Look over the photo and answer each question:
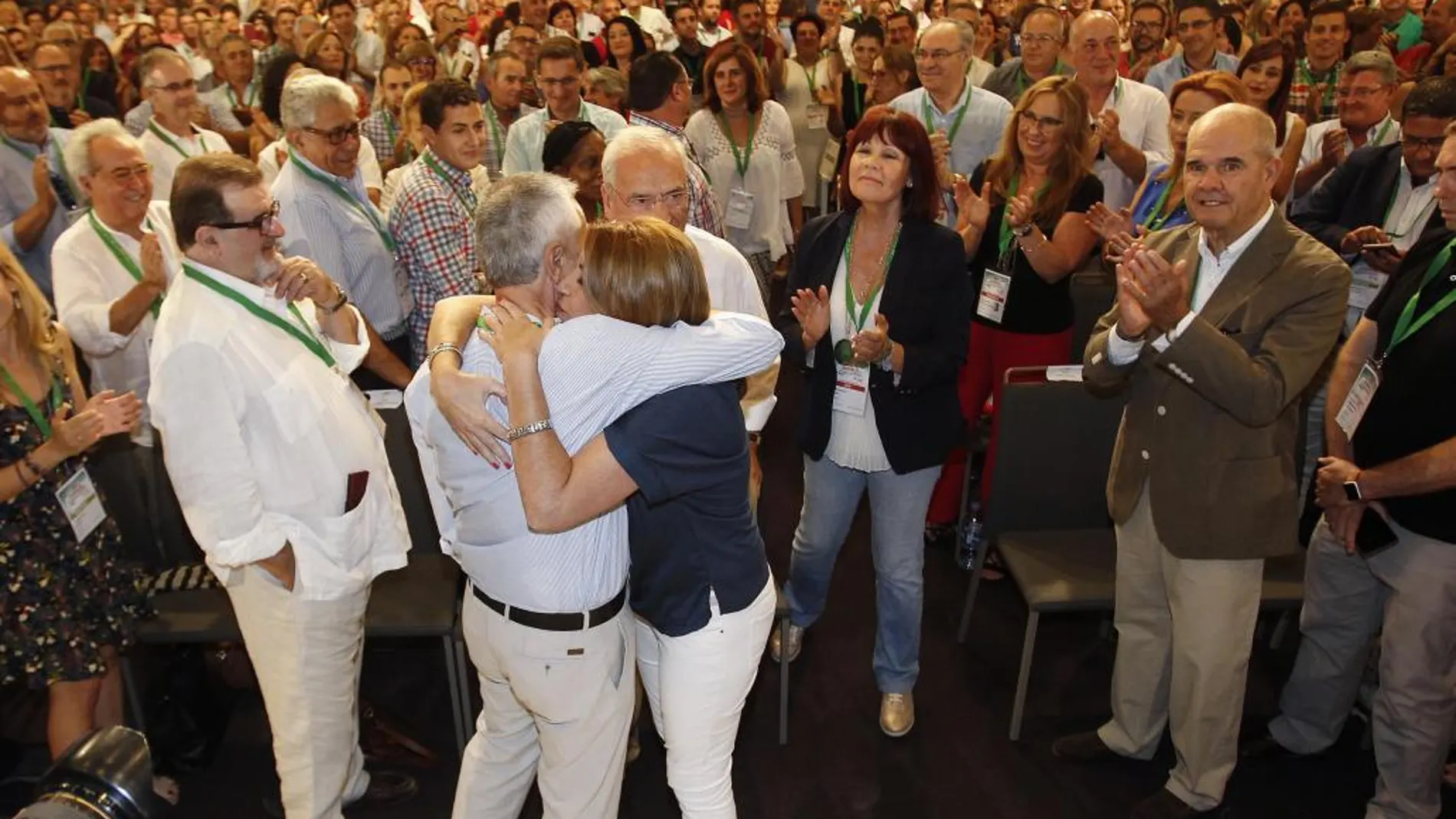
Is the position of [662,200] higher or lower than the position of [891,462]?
higher

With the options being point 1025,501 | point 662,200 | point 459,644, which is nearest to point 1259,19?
point 1025,501

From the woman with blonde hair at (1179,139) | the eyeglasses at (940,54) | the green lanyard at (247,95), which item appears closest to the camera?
the woman with blonde hair at (1179,139)

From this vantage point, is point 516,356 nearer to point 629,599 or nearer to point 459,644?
point 629,599

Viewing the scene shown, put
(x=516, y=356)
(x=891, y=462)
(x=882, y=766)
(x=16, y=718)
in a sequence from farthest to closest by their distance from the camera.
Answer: (x=16, y=718) < (x=882, y=766) < (x=891, y=462) < (x=516, y=356)

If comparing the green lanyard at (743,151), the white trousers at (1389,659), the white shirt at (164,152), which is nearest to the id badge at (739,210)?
the green lanyard at (743,151)

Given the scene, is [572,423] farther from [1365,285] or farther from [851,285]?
[1365,285]

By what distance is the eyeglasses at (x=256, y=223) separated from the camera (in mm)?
2100

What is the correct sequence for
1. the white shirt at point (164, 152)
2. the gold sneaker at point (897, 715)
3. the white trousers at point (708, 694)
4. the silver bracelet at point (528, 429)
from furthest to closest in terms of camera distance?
the white shirt at point (164, 152)
the gold sneaker at point (897, 715)
the white trousers at point (708, 694)
the silver bracelet at point (528, 429)

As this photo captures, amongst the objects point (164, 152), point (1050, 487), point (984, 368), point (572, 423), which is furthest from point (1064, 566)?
point (164, 152)

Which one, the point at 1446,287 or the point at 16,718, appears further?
the point at 16,718

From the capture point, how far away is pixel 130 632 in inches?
104

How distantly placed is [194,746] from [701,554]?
191 cm

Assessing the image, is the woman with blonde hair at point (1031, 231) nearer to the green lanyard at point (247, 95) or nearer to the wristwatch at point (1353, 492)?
the wristwatch at point (1353, 492)

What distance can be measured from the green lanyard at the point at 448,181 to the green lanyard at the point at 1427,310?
104 inches
